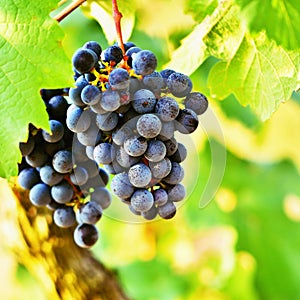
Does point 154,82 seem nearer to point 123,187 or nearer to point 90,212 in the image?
point 123,187

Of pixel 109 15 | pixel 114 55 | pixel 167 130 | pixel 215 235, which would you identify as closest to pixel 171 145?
pixel 167 130

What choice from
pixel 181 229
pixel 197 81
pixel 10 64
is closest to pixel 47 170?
pixel 10 64

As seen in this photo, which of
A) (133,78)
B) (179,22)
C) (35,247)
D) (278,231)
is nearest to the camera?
(133,78)

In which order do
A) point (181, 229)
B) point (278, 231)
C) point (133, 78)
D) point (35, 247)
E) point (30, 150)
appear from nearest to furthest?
point (133, 78) < point (30, 150) < point (35, 247) < point (278, 231) < point (181, 229)

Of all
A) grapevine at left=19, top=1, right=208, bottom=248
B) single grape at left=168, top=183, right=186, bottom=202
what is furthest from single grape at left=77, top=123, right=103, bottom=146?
single grape at left=168, top=183, right=186, bottom=202

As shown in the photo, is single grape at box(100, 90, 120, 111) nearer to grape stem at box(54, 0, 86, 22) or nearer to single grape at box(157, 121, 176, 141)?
single grape at box(157, 121, 176, 141)

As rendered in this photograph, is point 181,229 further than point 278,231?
Yes

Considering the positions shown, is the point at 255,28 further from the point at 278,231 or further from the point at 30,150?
the point at 278,231
